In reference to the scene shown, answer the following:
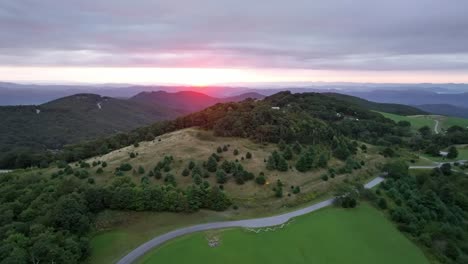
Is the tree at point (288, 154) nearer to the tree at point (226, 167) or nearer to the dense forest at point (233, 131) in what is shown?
A: the dense forest at point (233, 131)

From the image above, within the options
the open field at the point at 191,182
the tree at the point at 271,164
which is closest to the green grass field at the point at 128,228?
the open field at the point at 191,182

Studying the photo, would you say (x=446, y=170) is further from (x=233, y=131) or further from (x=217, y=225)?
(x=217, y=225)

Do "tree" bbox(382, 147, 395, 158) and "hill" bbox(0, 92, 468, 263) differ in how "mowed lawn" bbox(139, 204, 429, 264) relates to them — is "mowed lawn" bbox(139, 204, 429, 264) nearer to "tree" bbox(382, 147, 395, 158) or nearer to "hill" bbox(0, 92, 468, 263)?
"hill" bbox(0, 92, 468, 263)

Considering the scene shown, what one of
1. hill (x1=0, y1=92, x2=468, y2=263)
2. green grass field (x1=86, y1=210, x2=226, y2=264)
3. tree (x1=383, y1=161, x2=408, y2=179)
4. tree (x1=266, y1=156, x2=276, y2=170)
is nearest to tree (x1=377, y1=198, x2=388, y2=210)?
hill (x1=0, y1=92, x2=468, y2=263)

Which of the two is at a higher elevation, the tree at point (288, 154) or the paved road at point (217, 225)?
the tree at point (288, 154)

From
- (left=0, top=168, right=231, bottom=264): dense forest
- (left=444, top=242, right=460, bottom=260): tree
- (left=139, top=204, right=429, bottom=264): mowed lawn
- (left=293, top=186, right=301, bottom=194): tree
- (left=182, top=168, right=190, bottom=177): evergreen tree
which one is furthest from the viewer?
(left=182, top=168, right=190, bottom=177): evergreen tree

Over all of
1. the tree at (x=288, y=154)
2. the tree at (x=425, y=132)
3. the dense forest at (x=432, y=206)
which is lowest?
the dense forest at (x=432, y=206)

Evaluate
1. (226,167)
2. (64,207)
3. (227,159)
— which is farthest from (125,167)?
(64,207)

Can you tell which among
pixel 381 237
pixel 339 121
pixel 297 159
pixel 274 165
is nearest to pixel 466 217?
pixel 381 237
